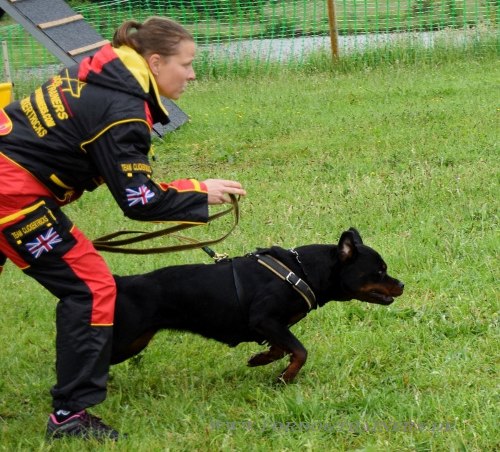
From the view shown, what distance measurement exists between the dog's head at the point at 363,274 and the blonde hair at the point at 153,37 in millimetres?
1286

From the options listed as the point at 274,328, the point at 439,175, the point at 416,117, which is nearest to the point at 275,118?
the point at 416,117

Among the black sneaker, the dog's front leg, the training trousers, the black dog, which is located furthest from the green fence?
the black sneaker

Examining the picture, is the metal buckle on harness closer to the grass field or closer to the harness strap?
the harness strap

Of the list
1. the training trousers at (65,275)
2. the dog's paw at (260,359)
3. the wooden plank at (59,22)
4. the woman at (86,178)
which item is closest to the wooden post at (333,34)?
the wooden plank at (59,22)

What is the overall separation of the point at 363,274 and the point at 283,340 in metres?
0.55

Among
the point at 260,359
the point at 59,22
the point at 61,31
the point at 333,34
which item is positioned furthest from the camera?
the point at 333,34

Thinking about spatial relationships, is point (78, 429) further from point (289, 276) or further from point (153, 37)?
point (153, 37)

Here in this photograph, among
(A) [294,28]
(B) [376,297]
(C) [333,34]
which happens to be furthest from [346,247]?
(A) [294,28]

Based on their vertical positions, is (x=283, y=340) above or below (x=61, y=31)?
below

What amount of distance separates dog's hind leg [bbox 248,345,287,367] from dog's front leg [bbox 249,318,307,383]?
20cm

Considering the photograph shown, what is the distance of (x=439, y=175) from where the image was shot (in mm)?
7586

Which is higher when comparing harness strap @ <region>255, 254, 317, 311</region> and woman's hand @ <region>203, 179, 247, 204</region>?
woman's hand @ <region>203, 179, 247, 204</region>

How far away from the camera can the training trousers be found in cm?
382

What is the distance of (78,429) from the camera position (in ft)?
13.0
